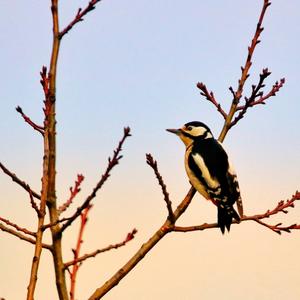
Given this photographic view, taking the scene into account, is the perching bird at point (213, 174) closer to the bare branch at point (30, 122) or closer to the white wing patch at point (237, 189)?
the white wing patch at point (237, 189)

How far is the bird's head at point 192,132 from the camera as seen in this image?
7904mm

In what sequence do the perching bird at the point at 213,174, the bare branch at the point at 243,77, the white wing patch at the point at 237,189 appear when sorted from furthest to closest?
the white wing patch at the point at 237,189
the perching bird at the point at 213,174
the bare branch at the point at 243,77

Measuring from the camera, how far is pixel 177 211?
191 inches

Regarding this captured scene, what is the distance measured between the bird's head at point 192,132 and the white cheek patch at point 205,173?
71 centimetres

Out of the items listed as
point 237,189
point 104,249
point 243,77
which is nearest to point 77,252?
point 104,249

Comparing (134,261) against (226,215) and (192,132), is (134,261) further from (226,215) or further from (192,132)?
(192,132)

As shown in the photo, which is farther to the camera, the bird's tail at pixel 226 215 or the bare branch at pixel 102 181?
the bird's tail at pixel 226 215

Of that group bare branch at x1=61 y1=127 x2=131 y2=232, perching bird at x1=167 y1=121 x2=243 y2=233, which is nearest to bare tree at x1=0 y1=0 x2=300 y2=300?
bare branch at x1=61 y1=127 x2=131 y2=232

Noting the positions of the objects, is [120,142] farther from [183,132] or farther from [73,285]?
[183,132]

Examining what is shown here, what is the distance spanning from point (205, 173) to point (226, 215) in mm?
797

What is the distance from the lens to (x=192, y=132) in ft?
26.3

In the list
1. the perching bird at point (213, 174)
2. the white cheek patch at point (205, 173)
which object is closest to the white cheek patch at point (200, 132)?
the perching bird at point (213, 174)

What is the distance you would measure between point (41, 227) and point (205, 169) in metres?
4.23

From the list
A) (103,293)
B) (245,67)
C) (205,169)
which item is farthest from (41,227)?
(205,169)
